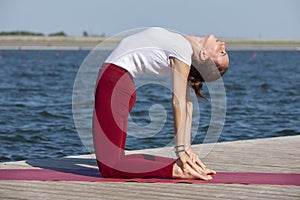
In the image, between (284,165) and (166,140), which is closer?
(284,165)

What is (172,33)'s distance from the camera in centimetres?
593

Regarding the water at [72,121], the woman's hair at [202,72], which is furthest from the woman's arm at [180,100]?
the water at [72,121]

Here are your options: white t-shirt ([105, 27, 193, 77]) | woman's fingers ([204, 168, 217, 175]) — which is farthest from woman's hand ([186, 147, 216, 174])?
white t-shirt ([105, 27, 193, 77])

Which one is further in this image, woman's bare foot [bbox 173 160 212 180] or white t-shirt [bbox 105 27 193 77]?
woman's bare foot [bbox 173 160 212 180]

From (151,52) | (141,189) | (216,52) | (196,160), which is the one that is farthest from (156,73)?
(141,189)

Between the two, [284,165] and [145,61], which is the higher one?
[145,61]

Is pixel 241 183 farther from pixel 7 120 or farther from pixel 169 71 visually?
pixel 7 120

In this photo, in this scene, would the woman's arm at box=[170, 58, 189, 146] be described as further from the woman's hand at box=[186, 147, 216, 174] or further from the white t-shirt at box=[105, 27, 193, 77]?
the woman's hand at box=[186, 147, 216, 174]

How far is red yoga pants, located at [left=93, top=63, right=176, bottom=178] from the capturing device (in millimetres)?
5863

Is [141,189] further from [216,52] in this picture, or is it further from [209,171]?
[216,52]

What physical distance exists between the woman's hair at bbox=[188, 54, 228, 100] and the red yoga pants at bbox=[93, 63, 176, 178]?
1.66 ft

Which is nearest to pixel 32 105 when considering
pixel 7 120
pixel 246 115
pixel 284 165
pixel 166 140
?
pixel 7 120

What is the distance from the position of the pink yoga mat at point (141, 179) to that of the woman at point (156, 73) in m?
0.10

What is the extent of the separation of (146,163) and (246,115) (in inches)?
423
